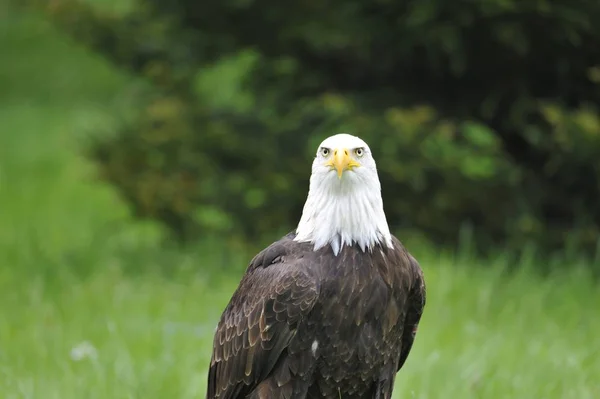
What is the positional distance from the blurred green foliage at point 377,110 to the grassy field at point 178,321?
498 millimetres

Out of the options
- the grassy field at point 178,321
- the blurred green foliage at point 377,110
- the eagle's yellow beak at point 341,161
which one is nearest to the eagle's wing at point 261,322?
the eagle's yellow beak at point 341,161

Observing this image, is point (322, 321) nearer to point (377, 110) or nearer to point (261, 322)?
point (261, 322)

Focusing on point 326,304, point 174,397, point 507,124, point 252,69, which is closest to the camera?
point 326,304

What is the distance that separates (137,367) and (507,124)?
360 cm

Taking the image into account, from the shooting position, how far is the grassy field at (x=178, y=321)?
6043mm

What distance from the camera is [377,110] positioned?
27.9 feet

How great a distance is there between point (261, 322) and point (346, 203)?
2.01 ft

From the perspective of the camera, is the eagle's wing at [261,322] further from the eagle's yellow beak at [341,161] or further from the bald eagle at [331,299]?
the eagle's yellow beak at [341,161]

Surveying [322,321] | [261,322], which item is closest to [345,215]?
[322,321]

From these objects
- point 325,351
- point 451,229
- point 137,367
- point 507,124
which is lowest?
point 325,351

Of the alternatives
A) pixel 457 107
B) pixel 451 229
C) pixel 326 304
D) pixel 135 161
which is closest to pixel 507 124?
pixel 457 107

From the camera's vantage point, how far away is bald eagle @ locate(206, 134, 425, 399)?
14.8 ft

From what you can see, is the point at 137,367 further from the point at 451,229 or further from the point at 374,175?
the point at 451,229

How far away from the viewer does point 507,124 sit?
27.5 ft
